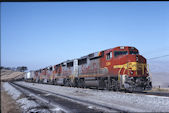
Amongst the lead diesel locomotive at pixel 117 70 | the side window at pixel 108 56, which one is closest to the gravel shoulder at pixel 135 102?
the lead diesel locomotive at pixel 117 70

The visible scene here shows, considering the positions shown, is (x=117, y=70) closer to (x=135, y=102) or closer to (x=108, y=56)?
(x=108, y=56)

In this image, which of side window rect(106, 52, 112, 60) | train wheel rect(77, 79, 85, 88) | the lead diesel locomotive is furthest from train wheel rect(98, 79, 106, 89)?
train wheel rect(77, 79, 85, 88)

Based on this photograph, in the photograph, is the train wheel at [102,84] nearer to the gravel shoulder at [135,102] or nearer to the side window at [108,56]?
the side window at [108,56]

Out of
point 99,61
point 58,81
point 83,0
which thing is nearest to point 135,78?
point 99,61

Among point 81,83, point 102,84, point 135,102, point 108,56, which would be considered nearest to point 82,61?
point 81,83

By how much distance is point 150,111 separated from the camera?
7.32 m

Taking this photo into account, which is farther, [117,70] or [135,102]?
[117,70]

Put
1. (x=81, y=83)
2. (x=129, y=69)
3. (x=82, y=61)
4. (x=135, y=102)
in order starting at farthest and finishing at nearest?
1. (x=82, y=61)
2. (x=81, y=83)
3. (x=129, y=69)
4. (x=135, y=102)

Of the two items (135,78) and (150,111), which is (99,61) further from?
(150,111)

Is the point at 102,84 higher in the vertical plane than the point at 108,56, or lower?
lower

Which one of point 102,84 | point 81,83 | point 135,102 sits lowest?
point 135,102

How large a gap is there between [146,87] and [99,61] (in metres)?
5.87

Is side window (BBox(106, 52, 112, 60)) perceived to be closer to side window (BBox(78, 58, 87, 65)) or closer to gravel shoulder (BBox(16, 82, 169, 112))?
gravel shoulder (BBox(16, 82, 169, 112))

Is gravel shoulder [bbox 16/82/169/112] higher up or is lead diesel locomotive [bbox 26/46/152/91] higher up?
lead diesel locomotive [bbox 26/46/152/91]
